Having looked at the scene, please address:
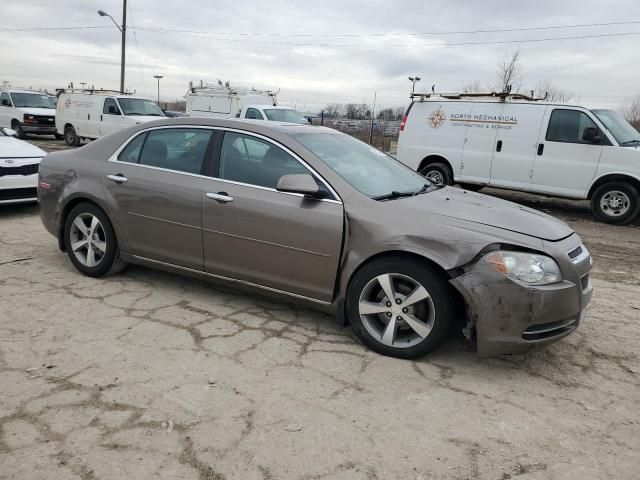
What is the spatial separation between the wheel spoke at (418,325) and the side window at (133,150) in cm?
268

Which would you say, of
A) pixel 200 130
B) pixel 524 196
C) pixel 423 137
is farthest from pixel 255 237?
pixel 524 196

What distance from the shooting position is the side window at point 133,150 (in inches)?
177

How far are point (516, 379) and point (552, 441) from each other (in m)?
0.65

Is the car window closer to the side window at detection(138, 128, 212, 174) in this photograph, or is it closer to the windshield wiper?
the side window at detection(138, 128, 212, 174)

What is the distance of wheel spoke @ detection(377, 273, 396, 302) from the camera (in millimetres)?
3373

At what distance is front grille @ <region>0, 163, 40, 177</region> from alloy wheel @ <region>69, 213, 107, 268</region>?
9.59ft

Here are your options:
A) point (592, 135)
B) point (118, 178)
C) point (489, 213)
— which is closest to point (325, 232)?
point (489, 213)

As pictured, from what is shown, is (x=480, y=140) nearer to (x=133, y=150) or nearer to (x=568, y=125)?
(x=568, y=125)

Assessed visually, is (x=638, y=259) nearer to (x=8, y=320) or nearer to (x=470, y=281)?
(x=470, y=281)

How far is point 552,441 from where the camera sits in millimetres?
2682

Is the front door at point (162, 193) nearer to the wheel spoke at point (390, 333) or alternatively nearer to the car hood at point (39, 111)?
the wheel spoke at point (390, 333)

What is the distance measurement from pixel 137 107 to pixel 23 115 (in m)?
5.74

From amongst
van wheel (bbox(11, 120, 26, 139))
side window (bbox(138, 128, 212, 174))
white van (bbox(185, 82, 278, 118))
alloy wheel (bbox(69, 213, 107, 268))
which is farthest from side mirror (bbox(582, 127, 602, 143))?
van wheel (bbox(11, 120, 26, 139))

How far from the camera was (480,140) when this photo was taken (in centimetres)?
998
